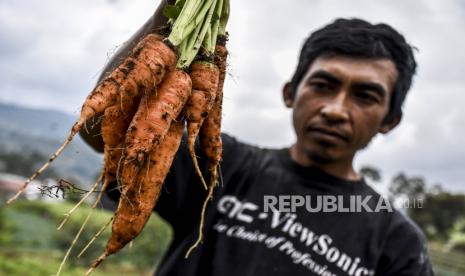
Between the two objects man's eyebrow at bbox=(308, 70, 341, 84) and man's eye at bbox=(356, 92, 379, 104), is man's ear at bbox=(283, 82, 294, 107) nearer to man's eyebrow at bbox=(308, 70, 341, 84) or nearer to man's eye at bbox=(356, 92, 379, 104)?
man's eyebrow at bbox=(308, 70, 341, 84)

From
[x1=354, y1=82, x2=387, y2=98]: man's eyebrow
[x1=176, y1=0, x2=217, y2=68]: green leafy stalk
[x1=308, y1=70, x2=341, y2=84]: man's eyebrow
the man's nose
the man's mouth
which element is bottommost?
[x1=176, y1=0, x2=217, y2=68]: green leafy stalk

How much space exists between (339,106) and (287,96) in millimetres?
427

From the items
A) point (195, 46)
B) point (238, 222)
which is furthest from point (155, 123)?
point (238, 222)

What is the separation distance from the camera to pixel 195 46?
4.35 feet

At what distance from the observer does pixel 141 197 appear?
1470mm

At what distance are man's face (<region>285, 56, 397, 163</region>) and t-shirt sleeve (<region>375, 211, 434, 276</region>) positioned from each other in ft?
1.28

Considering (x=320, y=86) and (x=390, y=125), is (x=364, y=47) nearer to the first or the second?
(x=320, y=86)

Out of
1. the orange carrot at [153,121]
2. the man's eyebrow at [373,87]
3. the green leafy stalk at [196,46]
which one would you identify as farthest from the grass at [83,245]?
the green leafy stalk at [196,46]

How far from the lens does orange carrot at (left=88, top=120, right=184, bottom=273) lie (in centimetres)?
143

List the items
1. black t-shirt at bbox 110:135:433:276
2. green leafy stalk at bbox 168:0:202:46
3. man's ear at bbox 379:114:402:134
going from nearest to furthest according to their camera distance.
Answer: green leafy stalk at bbox 168:0:202:46
black t-shirt at bbox 110:135:433:276
man's ear at bbox 379:114:402:134

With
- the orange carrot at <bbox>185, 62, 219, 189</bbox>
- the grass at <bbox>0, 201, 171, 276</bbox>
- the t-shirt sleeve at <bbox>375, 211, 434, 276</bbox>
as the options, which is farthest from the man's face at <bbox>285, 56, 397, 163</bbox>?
the grass at <bbox>0, 201, 171, 276</bbox>

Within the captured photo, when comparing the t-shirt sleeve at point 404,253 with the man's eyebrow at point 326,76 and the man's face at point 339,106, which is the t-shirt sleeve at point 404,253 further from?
the man's eyebrow at point 326,76

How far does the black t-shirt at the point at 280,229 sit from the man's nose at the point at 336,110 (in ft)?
0.91

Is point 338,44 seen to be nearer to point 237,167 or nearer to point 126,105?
point 237,167
